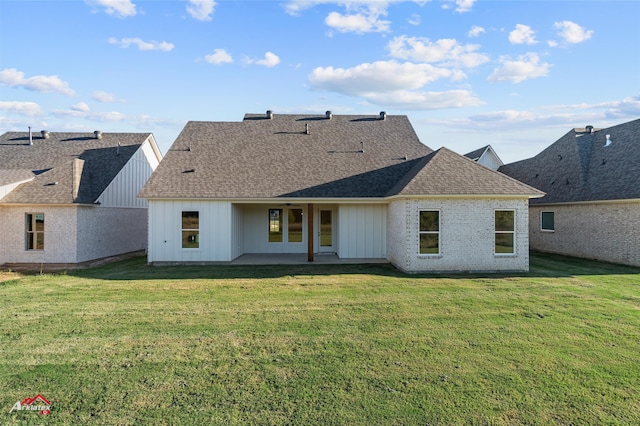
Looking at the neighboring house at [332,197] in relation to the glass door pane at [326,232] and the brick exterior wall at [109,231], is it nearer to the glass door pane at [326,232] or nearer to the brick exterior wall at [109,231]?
the glass door pane at [326,232]

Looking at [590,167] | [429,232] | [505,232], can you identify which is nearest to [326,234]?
[429,232]

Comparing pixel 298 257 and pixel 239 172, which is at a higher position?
pixel 239 172

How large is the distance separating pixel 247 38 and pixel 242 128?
5569 millimetres

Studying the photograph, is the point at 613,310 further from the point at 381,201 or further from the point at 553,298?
the point at 381,201

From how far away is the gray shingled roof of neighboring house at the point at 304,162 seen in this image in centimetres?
1507

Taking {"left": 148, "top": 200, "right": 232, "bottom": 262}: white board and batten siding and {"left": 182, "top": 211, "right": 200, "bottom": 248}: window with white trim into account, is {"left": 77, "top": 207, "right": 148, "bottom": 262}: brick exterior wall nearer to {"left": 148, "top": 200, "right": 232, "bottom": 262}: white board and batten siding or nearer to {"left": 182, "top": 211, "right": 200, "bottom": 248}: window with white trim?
{"left": 148, "top": 200, "right": 232, "bottom": 262}: white board and batten siding

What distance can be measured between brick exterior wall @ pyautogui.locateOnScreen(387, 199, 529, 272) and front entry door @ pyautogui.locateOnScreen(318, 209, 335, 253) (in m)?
5.50

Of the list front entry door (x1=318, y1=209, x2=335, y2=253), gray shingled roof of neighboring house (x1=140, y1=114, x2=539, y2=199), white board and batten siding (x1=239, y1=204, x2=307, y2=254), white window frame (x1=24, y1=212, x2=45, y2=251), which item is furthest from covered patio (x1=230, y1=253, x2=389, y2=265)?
white window frame (x1=24, y1=212, x2=45, y2=251)

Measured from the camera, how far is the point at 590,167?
18.9 m

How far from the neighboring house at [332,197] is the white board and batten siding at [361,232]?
0.04m

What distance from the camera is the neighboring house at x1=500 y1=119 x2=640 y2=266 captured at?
15.5 m

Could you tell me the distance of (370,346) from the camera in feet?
21.1

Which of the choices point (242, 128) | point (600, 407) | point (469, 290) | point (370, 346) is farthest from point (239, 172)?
point (600, 407)

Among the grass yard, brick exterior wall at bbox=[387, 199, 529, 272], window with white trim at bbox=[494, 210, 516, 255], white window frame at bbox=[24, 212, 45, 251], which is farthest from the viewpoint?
white window frame at bbox=[24, 212, 45, 251]
